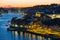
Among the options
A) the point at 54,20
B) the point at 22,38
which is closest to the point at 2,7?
the point at 54,20

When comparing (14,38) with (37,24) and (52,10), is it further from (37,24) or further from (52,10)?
(52,10)

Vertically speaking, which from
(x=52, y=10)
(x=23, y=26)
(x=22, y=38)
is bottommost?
(x=22, y=38)

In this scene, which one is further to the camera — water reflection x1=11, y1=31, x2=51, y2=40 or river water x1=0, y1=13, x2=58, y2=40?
water reflection x1=11, y1=31, x2=51, y2=40

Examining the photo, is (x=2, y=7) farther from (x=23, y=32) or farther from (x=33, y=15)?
(x=23, y=32)

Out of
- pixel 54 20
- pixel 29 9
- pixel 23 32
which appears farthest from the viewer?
pixel 23 32

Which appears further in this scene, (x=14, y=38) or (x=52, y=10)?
(x=14, y=38)

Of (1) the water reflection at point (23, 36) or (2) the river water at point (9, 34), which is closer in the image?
(2) the river water at point (9, 34)

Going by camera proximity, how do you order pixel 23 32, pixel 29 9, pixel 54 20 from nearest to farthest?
pixel 29 9 → pixel 54 20 → pixel 23 32

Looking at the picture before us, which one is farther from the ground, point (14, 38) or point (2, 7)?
point (2, 7)

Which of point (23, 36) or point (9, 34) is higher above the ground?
point (9, 34)

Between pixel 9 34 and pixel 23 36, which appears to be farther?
pixel 23 36
